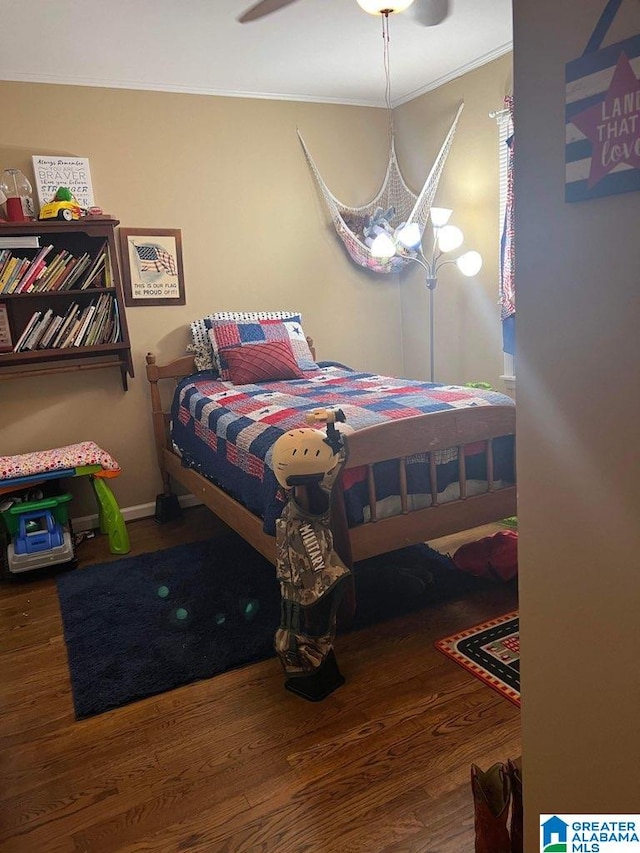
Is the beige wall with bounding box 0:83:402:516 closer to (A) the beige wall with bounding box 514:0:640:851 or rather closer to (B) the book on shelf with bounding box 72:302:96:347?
(B) the book on shelf with bounding box 72:302:96:347

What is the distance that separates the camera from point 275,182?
4203mm

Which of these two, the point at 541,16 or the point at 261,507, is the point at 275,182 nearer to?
the point at 261,507

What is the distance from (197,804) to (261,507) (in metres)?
1.06

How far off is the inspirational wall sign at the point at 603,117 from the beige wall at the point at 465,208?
10.3 feet

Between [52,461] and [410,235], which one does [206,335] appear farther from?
[410,235]

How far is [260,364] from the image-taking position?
373cm

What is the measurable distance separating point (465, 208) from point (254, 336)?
4.84ft

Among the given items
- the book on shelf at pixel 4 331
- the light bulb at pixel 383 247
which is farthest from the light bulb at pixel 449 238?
the book on shelf at pixel 4 331

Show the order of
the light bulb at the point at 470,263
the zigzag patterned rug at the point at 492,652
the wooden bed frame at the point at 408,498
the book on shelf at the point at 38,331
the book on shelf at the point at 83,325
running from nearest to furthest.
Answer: the zigzag patterned rug at the point at 492,652, the wooden bed frame at the point at 408,498, the book on shelf at the point at 38,331, the book on shelf at the point at 83,325, the light bulb at the point at 470,263

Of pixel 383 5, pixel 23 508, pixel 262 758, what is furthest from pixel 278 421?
pixel 383 5

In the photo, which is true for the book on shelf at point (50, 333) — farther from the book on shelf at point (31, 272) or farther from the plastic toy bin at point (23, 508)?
the plastic toy bin at point (23, 508)

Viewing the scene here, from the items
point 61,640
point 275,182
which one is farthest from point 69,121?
point 61,640

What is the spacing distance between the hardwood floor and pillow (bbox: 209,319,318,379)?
1.90 metres

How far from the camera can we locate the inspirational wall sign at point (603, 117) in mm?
Answer: 734
